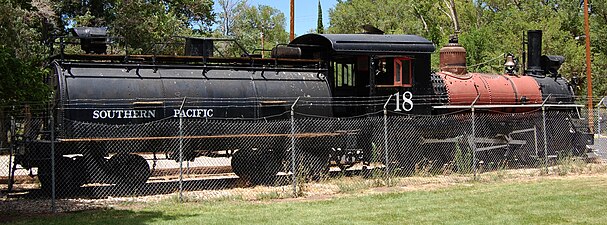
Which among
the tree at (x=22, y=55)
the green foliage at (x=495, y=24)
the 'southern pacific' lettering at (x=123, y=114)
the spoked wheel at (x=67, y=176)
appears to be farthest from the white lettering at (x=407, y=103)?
the green foliage at (x=495, y=24)

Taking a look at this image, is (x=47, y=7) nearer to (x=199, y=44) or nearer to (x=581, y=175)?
(x=199, y=44)

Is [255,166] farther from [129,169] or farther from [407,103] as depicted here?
[407,103]

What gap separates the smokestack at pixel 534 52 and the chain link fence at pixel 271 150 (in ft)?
8.17

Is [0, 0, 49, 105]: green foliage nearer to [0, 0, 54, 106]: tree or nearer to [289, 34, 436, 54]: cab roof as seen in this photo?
[0, 0, 54, 106]: tree

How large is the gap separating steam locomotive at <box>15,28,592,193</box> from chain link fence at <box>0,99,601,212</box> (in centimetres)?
→ 4

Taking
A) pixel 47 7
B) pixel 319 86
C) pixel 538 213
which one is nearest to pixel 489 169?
pixel 319 86

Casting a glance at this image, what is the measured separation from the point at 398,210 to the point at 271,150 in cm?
471

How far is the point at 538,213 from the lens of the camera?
11.8m

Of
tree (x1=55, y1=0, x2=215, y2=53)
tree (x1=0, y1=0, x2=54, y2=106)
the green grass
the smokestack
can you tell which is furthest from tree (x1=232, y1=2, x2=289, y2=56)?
the green grass

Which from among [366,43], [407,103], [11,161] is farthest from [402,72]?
[11,161]

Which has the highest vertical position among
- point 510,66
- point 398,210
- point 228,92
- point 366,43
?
point 366,43

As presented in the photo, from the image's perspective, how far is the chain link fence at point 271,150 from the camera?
14.1 m

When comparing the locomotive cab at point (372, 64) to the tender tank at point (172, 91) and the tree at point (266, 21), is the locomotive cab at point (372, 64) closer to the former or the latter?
the tender tank at point (172, 91)

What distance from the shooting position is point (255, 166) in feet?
52.6
